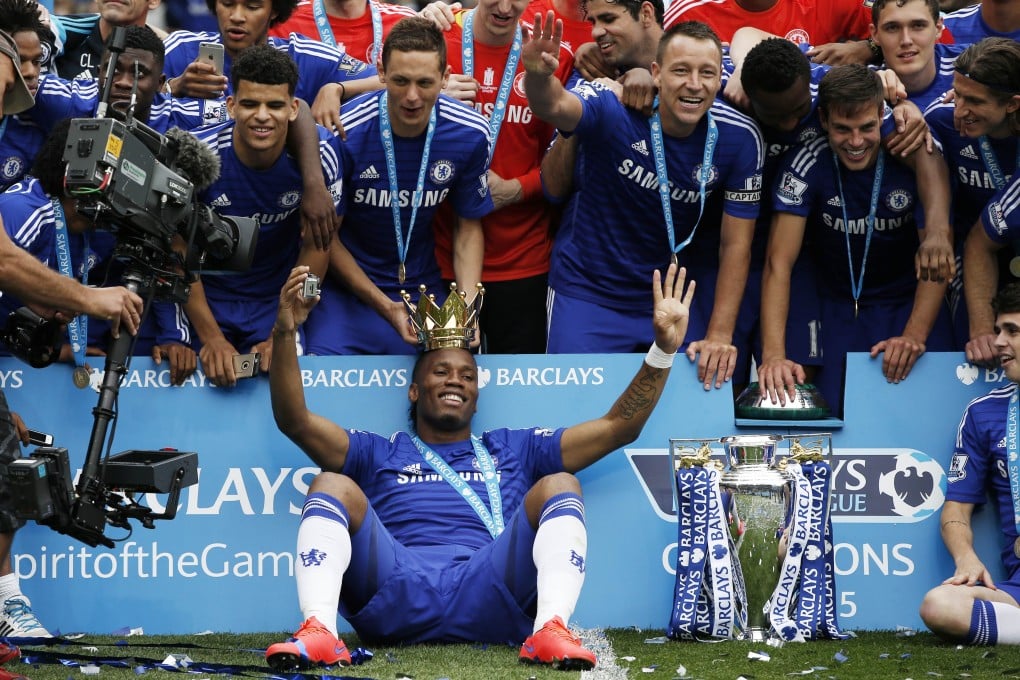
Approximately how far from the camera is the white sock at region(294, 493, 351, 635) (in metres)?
5.30

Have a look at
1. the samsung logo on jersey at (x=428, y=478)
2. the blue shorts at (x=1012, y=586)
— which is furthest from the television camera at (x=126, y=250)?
the blue shorts at (x=1012, y=586)

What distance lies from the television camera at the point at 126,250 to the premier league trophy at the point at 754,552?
2024 mm

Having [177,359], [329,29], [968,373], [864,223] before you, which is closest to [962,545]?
[968,373]

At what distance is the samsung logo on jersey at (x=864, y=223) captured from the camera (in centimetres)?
698

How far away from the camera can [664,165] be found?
6.89m

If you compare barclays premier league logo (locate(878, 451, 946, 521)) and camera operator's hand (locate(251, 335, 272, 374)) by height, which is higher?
camera operator's hand (locate(251, 335, 272, 374))

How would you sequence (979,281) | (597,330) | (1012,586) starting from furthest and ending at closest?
1. (597,330)
2. (979,281)
3. (1012,586)

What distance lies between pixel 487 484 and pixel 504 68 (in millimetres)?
2389

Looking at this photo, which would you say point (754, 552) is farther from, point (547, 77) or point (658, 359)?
point (547, 77)

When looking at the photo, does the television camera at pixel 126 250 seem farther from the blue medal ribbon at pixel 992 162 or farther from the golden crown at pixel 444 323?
the blue medal ribbon at pixel 992 162

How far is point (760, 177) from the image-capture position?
6.94 m

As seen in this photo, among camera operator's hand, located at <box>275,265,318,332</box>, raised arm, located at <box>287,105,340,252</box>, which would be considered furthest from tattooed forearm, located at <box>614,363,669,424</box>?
raised arm, located at <box>287,105,340,252</box>

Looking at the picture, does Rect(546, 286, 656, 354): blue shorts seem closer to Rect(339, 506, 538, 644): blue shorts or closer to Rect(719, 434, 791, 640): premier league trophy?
Rect(719, 434, 791, 640): premier league trophy

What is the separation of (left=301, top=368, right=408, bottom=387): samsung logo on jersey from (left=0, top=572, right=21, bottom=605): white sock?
4.79 feet
